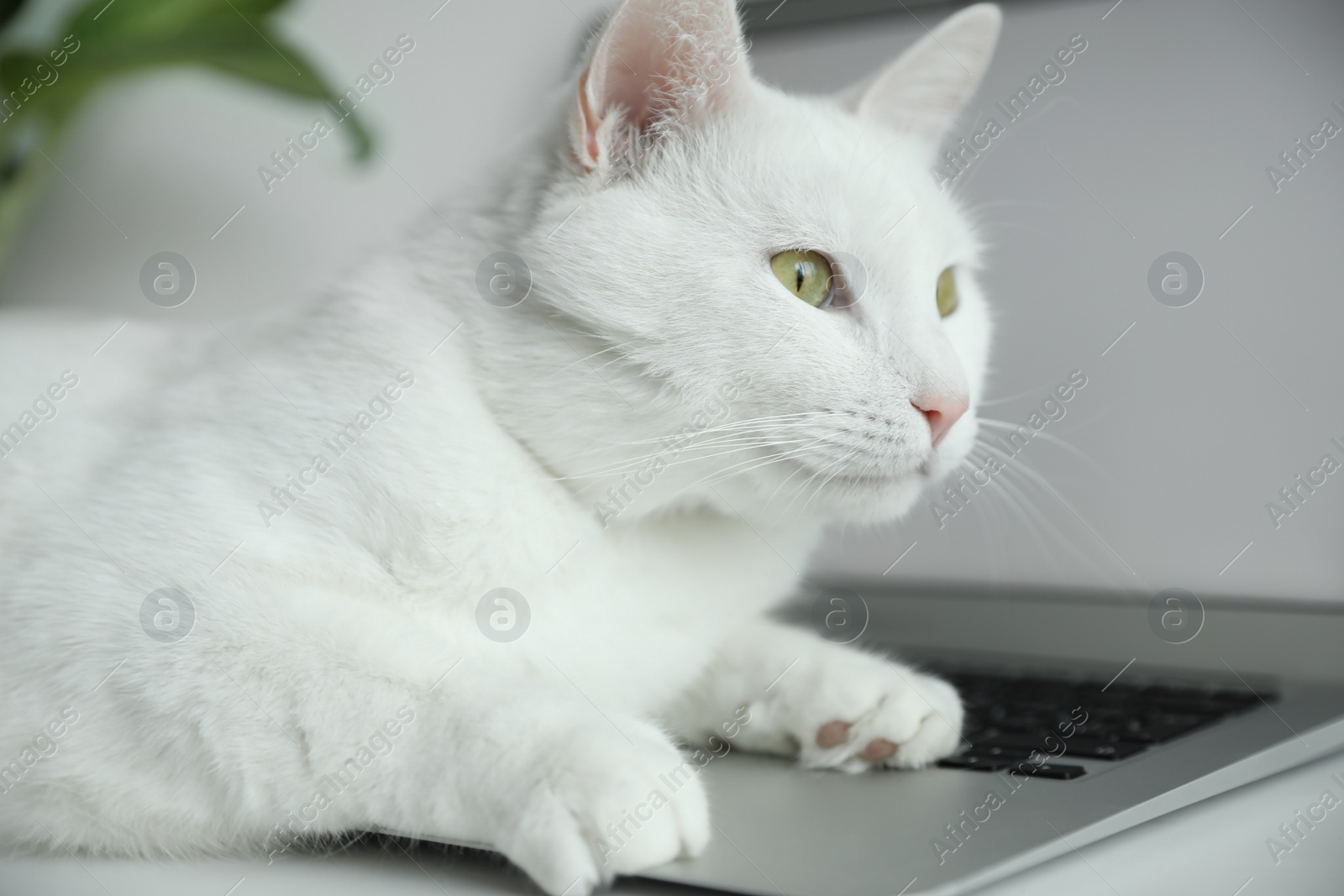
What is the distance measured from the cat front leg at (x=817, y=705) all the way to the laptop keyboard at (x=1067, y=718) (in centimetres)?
5

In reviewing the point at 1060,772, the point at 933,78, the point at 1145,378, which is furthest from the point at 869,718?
the point at 1145,378

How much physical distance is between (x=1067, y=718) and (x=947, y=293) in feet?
1.79

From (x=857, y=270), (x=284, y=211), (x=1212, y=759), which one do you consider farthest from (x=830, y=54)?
(x=1212, y=759)

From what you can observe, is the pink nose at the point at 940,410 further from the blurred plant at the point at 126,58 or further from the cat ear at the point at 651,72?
the blurred plant at the point at 126,58

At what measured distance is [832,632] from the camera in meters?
1.92

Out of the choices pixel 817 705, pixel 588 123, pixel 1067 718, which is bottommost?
pixel 817 705

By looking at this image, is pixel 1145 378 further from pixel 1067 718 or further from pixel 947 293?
pixel 1067 718

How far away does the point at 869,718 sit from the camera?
1.05m

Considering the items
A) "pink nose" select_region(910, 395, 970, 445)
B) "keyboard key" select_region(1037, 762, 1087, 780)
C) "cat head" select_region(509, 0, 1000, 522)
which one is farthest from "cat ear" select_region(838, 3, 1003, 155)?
"keyboard key" select_region(1037, 762, 1087, 780)

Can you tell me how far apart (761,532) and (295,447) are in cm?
55

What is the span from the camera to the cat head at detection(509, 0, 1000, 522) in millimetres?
981

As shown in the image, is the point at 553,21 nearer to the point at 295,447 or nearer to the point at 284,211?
the point at 284,211

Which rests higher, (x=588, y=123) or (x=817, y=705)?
(x=588, y=123)

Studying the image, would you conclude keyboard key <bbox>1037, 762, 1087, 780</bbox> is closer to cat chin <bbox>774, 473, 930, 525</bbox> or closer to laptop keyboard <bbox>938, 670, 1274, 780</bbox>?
laptop keyboard <bbox>938, 670, 1274, 780</bbox>
